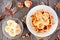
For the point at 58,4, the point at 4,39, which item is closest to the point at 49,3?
the point at 58,4

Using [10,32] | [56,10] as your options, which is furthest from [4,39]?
[56,10]

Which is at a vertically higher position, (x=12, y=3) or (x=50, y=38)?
(x=12, y=3)

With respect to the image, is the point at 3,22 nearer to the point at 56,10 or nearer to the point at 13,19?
the point at 13,19

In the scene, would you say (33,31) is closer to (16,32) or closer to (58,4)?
(16,32)

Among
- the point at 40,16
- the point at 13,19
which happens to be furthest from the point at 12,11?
the point at 40,16

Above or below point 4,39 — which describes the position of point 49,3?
above

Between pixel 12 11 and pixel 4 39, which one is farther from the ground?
pixel 12 11

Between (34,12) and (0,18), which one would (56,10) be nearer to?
(34,12)

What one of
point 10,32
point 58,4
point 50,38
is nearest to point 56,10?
point 58,4
